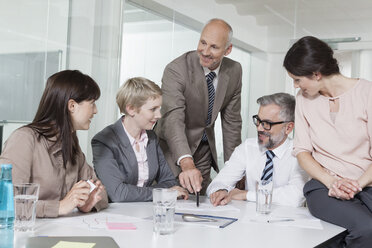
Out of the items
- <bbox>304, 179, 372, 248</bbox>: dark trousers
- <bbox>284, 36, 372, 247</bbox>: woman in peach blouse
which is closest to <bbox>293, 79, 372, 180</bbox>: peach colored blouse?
<bbox>284, 36, 372, 247</bbox>: woman in peach blouse

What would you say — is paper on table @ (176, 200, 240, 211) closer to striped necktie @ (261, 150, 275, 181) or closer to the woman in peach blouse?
the woman in peach blouse

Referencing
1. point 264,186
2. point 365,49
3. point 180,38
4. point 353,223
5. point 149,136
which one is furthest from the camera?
point 180,38

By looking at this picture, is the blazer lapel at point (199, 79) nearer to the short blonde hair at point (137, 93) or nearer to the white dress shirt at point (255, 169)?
the short blonde hair at point (137, 93)

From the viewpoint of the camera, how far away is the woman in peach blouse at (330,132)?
2254 millimetres

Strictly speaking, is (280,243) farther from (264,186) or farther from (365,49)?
(365,49)

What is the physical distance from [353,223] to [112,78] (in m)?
3.18

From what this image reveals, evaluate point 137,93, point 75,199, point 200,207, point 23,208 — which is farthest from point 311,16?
point 23,208

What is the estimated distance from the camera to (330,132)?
7.88 feet

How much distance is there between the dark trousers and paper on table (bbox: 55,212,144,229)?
0.83 metres

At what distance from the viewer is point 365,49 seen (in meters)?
4.68

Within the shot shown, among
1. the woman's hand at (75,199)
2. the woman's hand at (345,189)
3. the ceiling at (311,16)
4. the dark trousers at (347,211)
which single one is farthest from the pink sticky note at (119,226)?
the ceiling at (311,16)

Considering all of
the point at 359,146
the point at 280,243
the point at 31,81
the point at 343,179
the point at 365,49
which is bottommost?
the point at 280,243

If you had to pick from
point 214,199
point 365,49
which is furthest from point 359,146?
point 365,49

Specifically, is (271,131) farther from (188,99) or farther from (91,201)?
(91,201)
